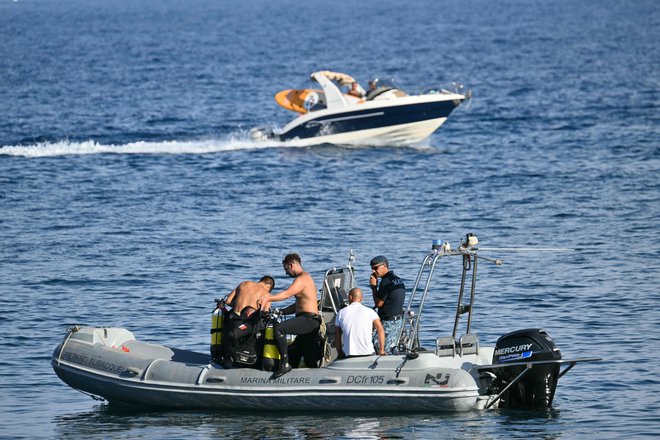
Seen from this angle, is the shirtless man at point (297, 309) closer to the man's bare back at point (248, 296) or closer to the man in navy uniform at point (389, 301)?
the man's bare back at point (248, 296)

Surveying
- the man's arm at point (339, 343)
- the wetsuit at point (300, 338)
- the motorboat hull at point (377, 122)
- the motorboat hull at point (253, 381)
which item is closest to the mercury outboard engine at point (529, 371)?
the motorboat hull at point (253, 381)

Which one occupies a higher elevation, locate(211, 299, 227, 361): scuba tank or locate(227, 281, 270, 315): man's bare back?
locate(227, 281, 270, 315): man's bare back

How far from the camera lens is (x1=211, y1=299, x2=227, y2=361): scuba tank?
16.1m

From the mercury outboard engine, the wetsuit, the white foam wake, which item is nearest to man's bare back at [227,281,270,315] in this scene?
the wetsuit

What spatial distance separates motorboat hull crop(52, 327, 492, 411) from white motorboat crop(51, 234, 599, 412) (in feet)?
0.04

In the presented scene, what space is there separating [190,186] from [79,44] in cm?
6035

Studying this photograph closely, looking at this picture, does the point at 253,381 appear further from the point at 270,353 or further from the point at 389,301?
the point at 389,301

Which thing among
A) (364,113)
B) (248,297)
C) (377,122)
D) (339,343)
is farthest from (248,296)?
(377,122)

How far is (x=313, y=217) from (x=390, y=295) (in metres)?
13.1

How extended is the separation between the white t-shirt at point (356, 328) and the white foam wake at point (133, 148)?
22.8 metres

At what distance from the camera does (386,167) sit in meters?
35.5

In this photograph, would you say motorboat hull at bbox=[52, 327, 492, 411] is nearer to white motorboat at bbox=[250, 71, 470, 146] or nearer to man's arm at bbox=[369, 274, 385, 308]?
man's arm at bbox=[369, 274, 385, 308]

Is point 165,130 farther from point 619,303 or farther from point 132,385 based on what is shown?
point 132,385

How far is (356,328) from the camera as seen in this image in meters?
15.6
